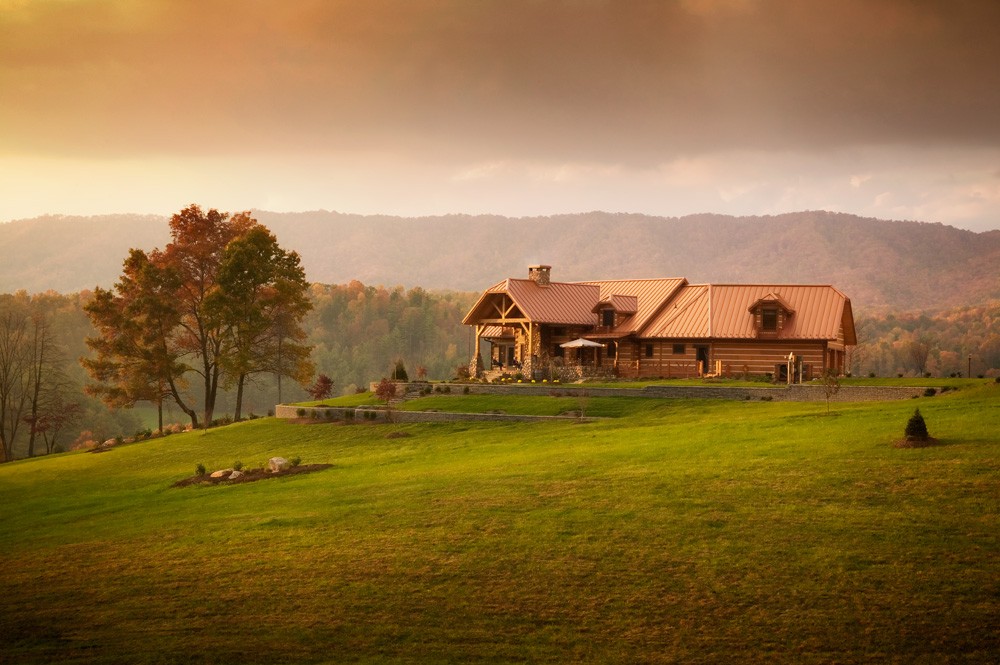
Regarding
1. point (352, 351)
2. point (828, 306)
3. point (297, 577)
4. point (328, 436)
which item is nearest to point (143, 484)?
point (328, 436)

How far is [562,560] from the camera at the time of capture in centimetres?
1703

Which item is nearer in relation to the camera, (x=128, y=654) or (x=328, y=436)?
(x=128, y=654)

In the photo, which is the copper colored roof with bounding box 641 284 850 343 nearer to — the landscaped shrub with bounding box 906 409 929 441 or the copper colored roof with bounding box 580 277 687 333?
the copper colored roof with bounding box 580 277 687 333

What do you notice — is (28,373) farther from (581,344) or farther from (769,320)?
(769,320)

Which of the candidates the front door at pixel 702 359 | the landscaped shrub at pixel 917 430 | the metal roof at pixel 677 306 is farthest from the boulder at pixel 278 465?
the front door at pixel 702 359

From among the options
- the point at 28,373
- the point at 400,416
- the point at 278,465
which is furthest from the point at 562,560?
the point at 28,373

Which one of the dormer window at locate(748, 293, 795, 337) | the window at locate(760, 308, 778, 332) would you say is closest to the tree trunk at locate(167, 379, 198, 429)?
the dormer window at locate(748, 293, 795, 337)

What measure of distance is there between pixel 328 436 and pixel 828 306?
2737cm

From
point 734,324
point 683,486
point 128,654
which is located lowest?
point 128,654

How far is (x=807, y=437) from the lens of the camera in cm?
2625

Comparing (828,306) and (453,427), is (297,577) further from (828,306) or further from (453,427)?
(828,306)

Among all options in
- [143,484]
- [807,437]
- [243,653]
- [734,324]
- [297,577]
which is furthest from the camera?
[734,324]

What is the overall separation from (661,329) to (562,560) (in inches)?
1464

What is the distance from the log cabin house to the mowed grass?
22.4 meters
